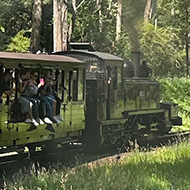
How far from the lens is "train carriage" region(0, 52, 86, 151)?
34.0 feet

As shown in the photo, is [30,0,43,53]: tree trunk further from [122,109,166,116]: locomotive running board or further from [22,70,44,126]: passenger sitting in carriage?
[22,70,44,126]: passenger sitting in carriage

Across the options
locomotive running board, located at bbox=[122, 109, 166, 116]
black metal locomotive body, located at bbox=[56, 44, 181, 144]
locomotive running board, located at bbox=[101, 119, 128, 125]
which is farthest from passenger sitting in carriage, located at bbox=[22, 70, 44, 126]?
locomotive running board, located at bbox=[122, 109, 166, 116]

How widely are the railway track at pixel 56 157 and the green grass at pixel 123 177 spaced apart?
132 centimetres

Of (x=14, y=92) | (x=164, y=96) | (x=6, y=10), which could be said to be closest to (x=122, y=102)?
(x=14, y=92)

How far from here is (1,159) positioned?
38.3 ft

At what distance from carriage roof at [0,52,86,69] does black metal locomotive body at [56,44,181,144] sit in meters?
1.19

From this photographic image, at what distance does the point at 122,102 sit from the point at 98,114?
4.10ft

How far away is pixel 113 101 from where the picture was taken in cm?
1423

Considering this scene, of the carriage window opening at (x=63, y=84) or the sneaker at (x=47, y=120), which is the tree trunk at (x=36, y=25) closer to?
the carriage window opening at (x=63, y=84)

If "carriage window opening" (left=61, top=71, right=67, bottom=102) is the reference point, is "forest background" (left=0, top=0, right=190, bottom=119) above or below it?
above

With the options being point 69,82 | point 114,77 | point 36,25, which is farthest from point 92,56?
point 36,25

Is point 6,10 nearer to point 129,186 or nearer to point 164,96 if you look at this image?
point 164,96

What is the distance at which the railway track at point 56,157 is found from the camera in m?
11.2

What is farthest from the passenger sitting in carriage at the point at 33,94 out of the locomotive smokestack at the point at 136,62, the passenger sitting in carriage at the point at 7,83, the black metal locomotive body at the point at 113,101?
the locomotive smokestack at the point at 136,62
